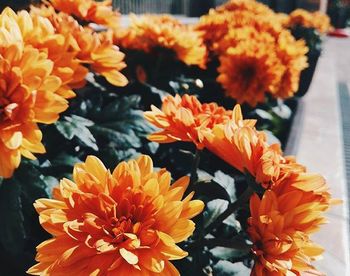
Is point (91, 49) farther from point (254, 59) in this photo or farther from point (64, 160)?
point (254, 59)

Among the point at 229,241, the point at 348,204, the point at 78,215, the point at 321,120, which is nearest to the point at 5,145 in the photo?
the point at 78,215

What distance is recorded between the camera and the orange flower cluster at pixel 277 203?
0.69 m

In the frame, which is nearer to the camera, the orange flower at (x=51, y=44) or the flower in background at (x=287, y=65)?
the orange flower at (x=51, y=44)

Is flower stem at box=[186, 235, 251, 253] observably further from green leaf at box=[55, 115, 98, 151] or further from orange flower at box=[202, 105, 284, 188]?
green leaf at box=[55, 115, 98, 151]

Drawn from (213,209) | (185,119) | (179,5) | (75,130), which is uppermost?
(185,119)

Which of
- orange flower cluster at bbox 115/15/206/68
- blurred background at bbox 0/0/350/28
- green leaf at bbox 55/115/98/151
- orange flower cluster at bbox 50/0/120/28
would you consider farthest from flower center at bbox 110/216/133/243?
orange flower cluster at bbox 115/15/206/68

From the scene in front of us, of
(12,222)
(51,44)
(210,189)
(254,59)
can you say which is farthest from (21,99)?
(254,59)

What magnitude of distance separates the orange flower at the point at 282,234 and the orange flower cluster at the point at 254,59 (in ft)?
3.42

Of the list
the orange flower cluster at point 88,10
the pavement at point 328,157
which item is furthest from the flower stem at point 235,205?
the orange flower cluster at point 88,10

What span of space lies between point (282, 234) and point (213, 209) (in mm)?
313

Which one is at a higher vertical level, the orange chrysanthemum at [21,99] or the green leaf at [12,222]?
the orange chrysanthemum at [21,99]

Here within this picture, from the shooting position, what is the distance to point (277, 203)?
71 centimetres

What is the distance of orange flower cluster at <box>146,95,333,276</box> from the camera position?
27.0 inches

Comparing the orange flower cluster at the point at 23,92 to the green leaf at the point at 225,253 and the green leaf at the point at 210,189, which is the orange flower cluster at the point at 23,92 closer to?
the green leaf at the point at 210,189
